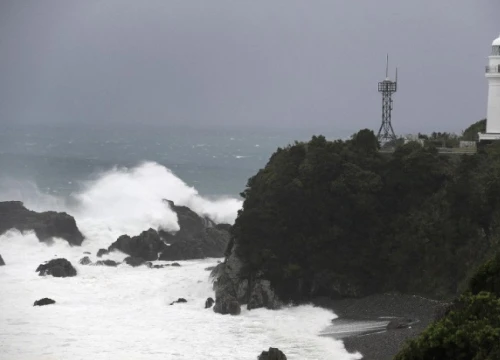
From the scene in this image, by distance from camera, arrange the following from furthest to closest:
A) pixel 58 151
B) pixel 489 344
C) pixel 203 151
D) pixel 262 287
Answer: pixel 203 151, pixel 58 151, pixel 262 287, pixel 489 344

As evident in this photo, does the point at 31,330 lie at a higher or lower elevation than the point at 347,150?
lower

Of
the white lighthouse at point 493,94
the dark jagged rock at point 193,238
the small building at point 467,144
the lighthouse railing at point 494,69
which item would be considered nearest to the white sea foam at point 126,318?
the dark jagged rock at point 193,238

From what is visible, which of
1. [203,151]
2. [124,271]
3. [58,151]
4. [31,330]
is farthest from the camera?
[203,151]

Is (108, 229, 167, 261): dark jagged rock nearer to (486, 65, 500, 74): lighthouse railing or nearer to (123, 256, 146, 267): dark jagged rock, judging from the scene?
(123, 256, 146, 267): dark jagged rock

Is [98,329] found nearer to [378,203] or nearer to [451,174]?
[378,203]

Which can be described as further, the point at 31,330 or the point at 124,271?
the point at 124,271

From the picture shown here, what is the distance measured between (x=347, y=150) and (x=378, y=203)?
309 centimetres

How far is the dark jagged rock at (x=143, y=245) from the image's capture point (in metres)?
51.1

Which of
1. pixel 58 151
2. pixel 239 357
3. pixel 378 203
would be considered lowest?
pixel 239 357

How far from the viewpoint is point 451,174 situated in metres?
41.2

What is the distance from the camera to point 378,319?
37094mm

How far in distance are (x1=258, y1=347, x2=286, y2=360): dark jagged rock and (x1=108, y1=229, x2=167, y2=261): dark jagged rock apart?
795 inches

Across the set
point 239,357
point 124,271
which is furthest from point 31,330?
point 124,271

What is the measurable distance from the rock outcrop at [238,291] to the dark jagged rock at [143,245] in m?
9.87
